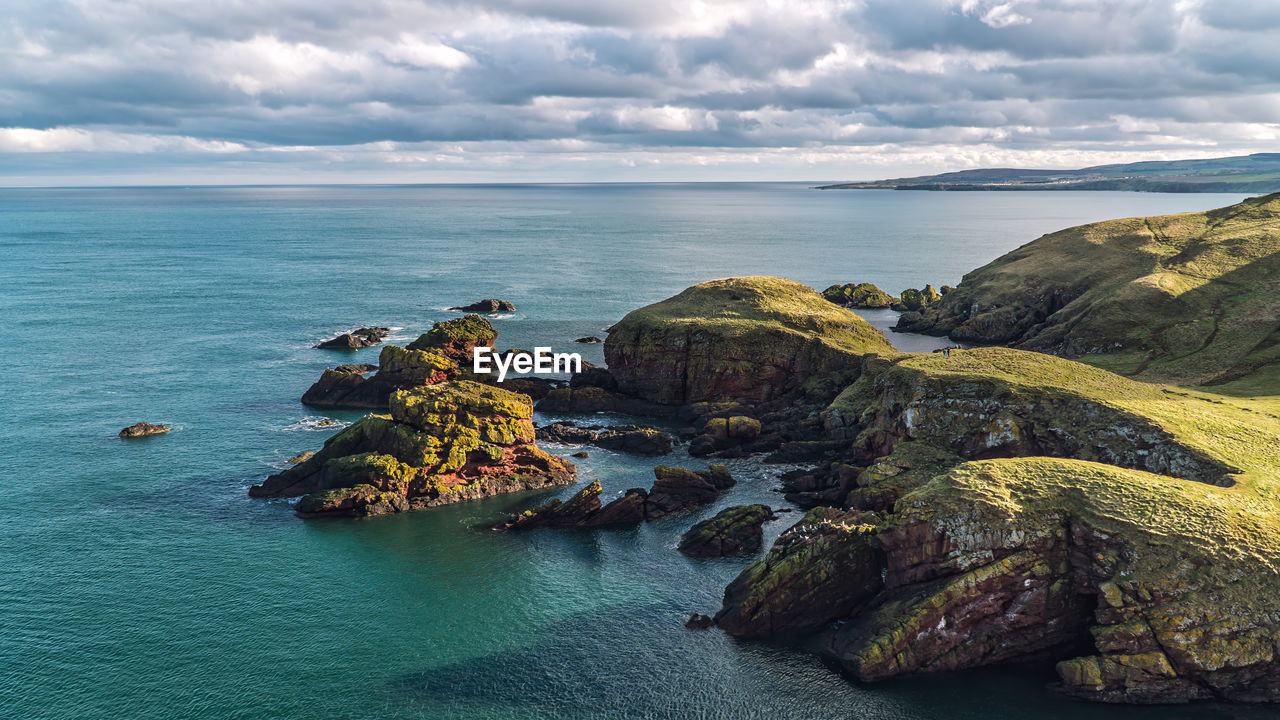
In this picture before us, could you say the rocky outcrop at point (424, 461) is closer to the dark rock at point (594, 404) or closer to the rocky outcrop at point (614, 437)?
the rocky outcrop at point (614, 437)

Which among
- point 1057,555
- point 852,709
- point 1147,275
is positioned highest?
point 1147,275

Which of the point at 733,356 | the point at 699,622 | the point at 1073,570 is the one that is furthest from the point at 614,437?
the point at 1073,570

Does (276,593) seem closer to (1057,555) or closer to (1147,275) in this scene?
(1057,555)

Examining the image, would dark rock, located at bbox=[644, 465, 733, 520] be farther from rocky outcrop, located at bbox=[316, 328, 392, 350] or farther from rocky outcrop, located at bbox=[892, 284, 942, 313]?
rocky outcrop, located at bbox=[892, 284, 942, 313]

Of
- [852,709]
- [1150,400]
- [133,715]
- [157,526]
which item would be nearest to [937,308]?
[1150,400]

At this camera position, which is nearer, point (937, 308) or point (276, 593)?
point (276, 593)

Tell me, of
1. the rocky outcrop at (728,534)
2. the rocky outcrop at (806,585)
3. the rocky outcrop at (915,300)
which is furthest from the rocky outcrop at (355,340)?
the rocky outcrop at (915,300)

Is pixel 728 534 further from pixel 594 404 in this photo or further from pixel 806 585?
pixel 594 404
